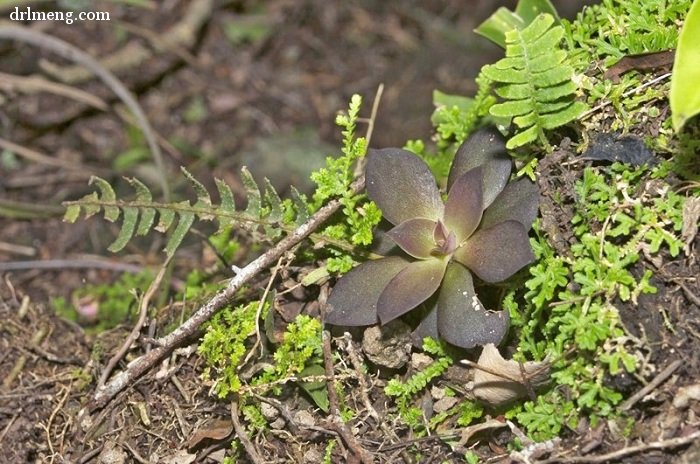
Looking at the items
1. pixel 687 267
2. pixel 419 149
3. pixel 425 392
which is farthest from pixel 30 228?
pixel 687 267

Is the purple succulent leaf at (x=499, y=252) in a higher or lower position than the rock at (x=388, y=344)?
higher

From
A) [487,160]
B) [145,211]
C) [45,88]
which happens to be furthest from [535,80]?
[45,88]

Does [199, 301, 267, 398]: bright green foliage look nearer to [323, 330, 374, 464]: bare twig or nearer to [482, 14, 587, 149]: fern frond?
[323, 330, 374, 464]: bare twig

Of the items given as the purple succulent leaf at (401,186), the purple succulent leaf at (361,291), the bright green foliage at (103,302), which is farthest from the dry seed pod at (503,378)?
the bright green foliage at (103,302)

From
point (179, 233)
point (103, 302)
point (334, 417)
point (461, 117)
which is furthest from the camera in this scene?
point (103, 302)

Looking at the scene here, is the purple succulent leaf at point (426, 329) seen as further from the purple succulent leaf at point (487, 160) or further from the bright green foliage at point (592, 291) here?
the purple succulent leaf at point (487, 160)

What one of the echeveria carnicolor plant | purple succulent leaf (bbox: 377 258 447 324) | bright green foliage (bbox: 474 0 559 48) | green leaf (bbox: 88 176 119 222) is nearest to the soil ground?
the echeveria carnicolor plant

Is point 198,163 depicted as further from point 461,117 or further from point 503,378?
point 503,378
